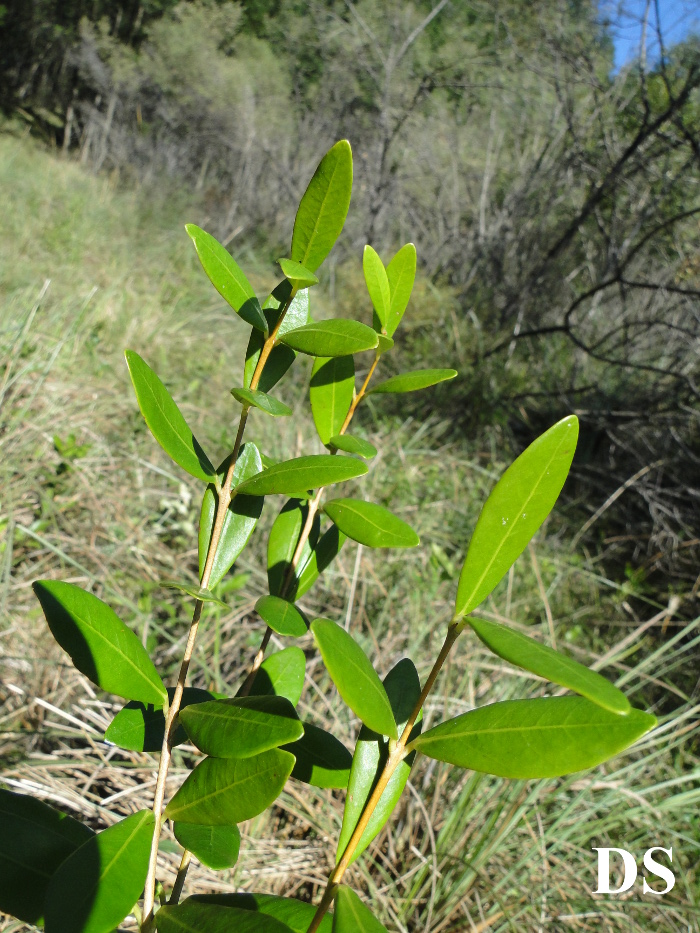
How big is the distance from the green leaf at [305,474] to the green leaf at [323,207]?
0.10m

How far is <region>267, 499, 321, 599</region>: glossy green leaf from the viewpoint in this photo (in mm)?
450

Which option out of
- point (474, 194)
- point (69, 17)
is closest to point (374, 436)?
point (474, 194)

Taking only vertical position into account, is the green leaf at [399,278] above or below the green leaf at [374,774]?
above

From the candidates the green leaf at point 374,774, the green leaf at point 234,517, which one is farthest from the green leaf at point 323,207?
the green leaf at point 374,774

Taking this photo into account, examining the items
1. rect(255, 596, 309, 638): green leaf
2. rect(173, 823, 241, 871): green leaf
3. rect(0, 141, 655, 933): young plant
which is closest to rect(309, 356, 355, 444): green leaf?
rect(0, 141, 655, 933): young plant

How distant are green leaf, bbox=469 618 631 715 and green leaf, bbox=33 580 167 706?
172 mm

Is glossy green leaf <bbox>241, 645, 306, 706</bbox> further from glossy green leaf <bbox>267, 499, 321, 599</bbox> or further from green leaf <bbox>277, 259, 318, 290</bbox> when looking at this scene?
green leaf <bbox>277, 259, 318, 290</bbox>

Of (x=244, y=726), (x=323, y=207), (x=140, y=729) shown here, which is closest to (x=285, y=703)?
(x=244, y=726)

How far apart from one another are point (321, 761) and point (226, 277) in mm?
272

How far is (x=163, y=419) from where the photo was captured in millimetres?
366

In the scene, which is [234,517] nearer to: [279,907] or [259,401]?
[259,401]

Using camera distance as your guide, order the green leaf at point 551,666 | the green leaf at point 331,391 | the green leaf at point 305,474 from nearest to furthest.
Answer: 1. the green leaf at point 551,666
2. the green leaf at point 305,474
3. the green leaf at point 331,391

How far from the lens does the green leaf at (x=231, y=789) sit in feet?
1.01

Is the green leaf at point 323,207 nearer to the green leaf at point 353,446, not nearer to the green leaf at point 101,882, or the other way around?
the green leaf at point 353,446
